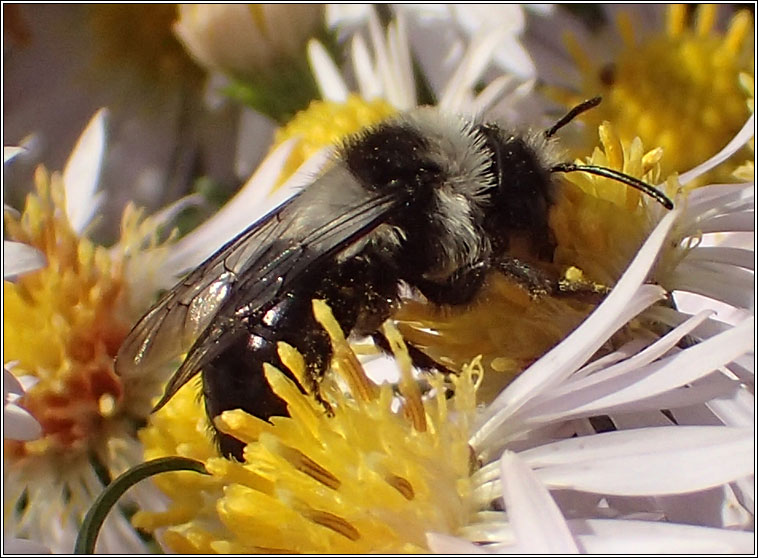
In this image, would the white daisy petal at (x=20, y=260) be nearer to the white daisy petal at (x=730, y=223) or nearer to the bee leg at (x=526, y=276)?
the bee leg at (x=526, y=276)

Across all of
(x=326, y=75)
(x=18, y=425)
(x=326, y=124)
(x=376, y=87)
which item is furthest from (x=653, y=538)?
(x=326, y=75)

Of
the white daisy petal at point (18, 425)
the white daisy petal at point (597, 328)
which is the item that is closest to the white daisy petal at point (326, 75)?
the white daisy petal at point (18, 425)

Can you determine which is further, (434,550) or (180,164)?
(180,164)

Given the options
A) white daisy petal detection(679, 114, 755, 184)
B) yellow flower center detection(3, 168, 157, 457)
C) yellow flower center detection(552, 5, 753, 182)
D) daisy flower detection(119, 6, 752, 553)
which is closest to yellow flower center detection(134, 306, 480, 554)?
daisy flower detection(119, 6, 752, 553)

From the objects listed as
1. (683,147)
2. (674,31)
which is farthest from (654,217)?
(674,31)

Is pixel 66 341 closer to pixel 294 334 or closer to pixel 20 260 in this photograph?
pixel 20 260

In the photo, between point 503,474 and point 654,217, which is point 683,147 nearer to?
point 654,217
